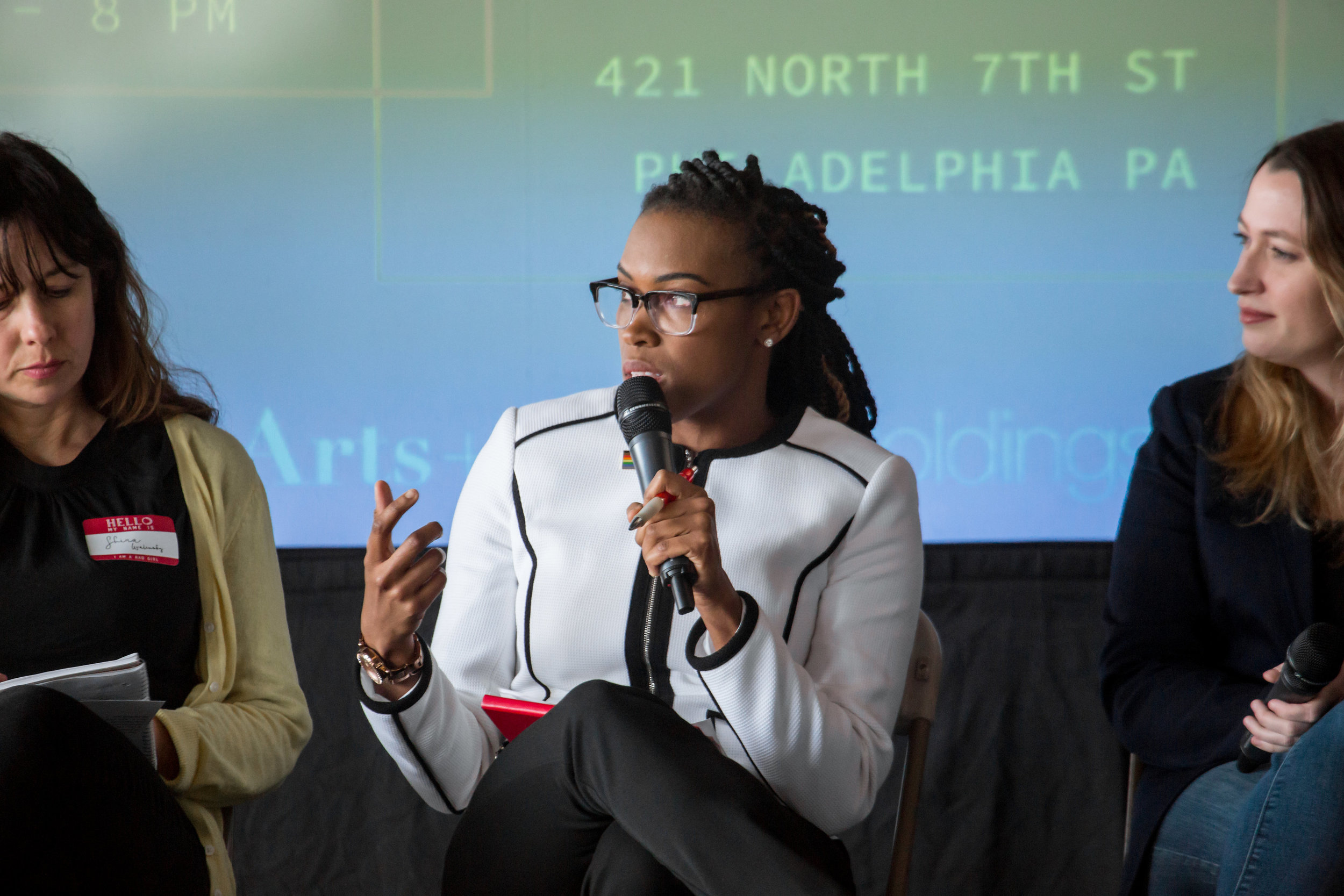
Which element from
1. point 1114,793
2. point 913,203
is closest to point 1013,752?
point 1114,793

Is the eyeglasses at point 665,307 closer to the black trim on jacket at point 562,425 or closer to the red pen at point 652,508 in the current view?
the black trim on jacket at point 562,425

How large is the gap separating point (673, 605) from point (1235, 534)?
2.55 ft

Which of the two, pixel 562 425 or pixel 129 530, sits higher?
pixel 562 425

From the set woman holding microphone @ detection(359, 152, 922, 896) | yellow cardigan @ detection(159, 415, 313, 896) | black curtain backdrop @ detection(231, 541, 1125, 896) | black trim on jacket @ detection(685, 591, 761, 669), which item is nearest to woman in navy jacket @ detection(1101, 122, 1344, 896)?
woman holding microphone @ detection(359, 152, 922, 896)

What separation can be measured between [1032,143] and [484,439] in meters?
1.42

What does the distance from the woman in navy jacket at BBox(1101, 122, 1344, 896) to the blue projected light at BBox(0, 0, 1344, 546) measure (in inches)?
39.9

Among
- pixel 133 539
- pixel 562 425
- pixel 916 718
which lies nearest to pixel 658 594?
pixel 562 425

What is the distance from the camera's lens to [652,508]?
1.27m

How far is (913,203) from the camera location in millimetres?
2781

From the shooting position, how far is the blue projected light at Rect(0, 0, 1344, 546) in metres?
2.75

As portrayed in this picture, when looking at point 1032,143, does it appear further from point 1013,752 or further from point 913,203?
point 1013,752

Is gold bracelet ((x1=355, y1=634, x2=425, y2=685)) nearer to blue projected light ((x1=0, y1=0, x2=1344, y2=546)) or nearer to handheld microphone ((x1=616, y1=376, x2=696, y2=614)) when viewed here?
handheld microphone ((x1=616, y1=376, x2=696, y2=614))

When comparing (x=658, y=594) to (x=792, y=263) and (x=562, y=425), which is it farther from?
(x=792, y=263)

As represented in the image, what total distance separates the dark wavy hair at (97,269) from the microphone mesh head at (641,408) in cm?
73
